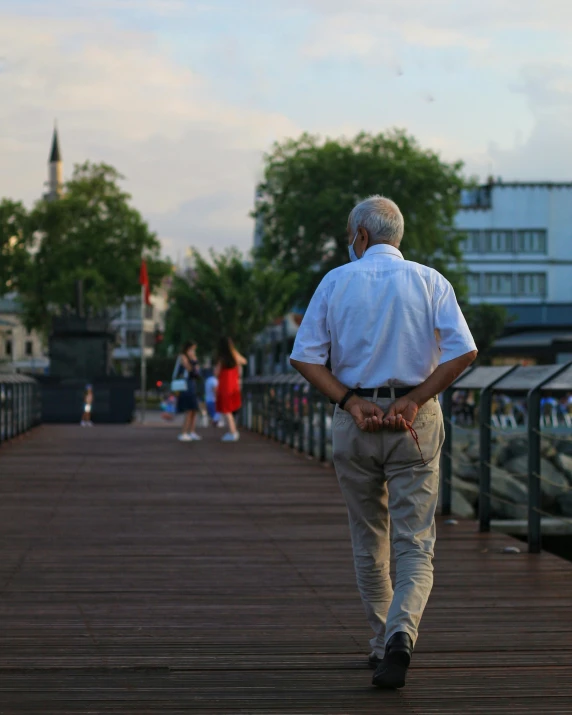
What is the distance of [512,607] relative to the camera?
22.9ft

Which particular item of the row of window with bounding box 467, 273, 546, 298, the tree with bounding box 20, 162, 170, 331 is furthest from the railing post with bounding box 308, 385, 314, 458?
the row of window with bounding box 467, 273, 546, 298

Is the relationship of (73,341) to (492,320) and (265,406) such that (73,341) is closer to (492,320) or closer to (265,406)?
(265,406)

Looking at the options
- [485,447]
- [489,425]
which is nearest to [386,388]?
[489,425]

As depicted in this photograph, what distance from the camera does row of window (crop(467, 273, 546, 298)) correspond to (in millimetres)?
90562

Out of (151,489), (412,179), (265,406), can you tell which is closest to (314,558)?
(151,489)

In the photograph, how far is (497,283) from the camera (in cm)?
9112

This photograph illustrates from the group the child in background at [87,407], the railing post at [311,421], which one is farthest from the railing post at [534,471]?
the child in background at [87,407]

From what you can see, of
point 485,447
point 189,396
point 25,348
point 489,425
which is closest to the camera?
point 489,425

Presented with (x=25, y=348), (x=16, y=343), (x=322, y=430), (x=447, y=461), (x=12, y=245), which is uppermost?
(x=12, y=245)

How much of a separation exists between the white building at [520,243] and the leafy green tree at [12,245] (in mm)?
28661

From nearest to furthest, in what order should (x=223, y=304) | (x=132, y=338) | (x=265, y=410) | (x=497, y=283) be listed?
(x=265, y=410)
(x=223, y=304)
(x=497, y=283)
(x=132, y=338)

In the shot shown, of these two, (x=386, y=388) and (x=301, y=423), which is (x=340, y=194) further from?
(x=386, y=388)

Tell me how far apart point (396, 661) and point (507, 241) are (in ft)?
286

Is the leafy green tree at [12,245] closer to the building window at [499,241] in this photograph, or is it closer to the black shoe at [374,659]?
the building window at [499,241]
